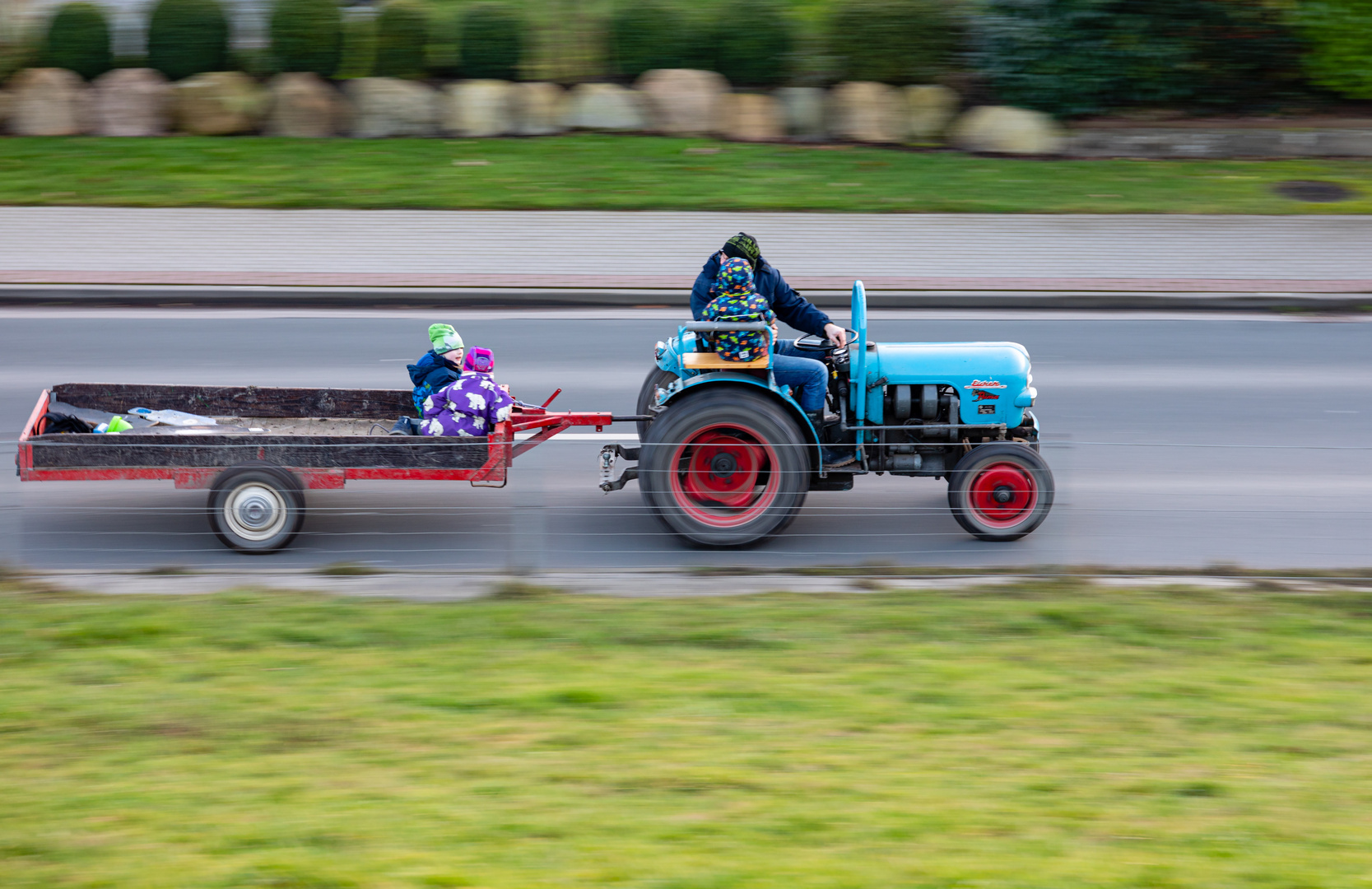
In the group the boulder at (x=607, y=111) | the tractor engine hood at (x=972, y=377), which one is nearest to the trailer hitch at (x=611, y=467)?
the tractor engine hood at (x=972, y=377)

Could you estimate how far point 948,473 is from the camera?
773 cm

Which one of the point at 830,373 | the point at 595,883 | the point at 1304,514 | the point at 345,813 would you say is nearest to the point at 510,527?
the point at 830,373

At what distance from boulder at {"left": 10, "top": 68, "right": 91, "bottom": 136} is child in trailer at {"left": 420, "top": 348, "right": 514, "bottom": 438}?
1545cm

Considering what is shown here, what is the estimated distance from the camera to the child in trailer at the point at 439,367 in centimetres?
783

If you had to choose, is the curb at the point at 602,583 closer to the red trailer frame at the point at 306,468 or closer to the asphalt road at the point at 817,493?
the asphalt road at the point at 817,493

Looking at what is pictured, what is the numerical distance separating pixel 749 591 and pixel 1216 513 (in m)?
3.55

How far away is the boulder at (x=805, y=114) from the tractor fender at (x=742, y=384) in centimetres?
1343

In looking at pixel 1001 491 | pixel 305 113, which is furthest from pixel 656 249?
pixel 1001 491

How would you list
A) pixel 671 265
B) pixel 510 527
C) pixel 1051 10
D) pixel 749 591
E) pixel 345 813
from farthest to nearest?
pixel 1051 10 → pixel 671 265 → pixel 510 527 → pixel 749 591 → pixel 345 813

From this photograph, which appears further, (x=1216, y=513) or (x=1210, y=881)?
(x=1216, y=513)

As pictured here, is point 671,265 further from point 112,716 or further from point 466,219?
point 112,716

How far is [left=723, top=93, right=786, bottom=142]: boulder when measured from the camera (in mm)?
19984

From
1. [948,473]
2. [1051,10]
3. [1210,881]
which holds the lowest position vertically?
[1210,881]

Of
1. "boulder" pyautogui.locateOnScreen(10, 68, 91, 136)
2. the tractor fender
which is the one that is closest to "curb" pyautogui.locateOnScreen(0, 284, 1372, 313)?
the tractor fender
